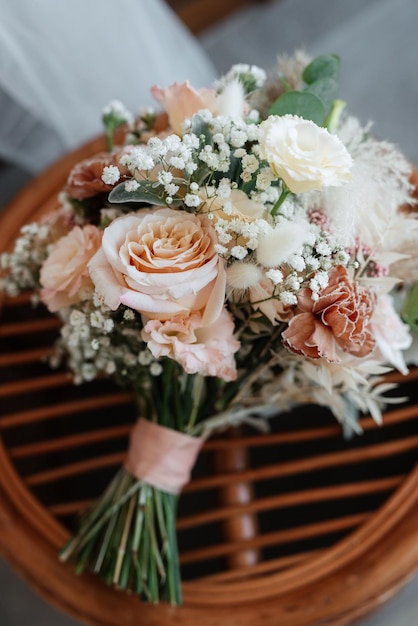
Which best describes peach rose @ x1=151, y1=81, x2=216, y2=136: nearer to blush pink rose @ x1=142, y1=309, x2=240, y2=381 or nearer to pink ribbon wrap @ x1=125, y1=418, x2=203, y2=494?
blush pink rose @ x1=142, y1=309, x2=240, y2=381

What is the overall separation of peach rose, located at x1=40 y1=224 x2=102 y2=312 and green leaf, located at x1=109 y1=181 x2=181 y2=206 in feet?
0.22

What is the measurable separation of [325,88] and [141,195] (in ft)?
0.81

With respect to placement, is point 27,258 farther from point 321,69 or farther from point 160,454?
point 321,69

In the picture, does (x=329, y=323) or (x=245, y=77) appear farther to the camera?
(x=245, y=77)

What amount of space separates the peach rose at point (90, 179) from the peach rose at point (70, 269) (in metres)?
0.04

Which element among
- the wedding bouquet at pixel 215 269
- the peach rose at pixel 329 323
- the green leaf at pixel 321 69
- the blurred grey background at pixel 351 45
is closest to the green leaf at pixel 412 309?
the wedding bouquet at pixel 215 269

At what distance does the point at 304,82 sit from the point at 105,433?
513mm

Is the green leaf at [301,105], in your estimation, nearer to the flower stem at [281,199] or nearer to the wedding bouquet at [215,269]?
the wedding bouquet at [215,269]

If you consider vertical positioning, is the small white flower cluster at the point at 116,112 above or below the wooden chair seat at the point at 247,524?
A: above

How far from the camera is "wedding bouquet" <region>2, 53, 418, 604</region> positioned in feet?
1.68

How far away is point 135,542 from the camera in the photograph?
0.70 m

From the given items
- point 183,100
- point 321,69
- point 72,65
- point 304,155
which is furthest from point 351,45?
point 304,155

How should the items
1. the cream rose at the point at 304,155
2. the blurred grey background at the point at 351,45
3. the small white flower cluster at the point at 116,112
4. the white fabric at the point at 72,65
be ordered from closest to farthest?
the cream rose at the point at 304,155 < the small white flower cluster at the point at 116,112 < the white fabric at the point at 72,65 < the blurred grey background at the point at 351,45

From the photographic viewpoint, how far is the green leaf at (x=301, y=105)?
58 centimetres
